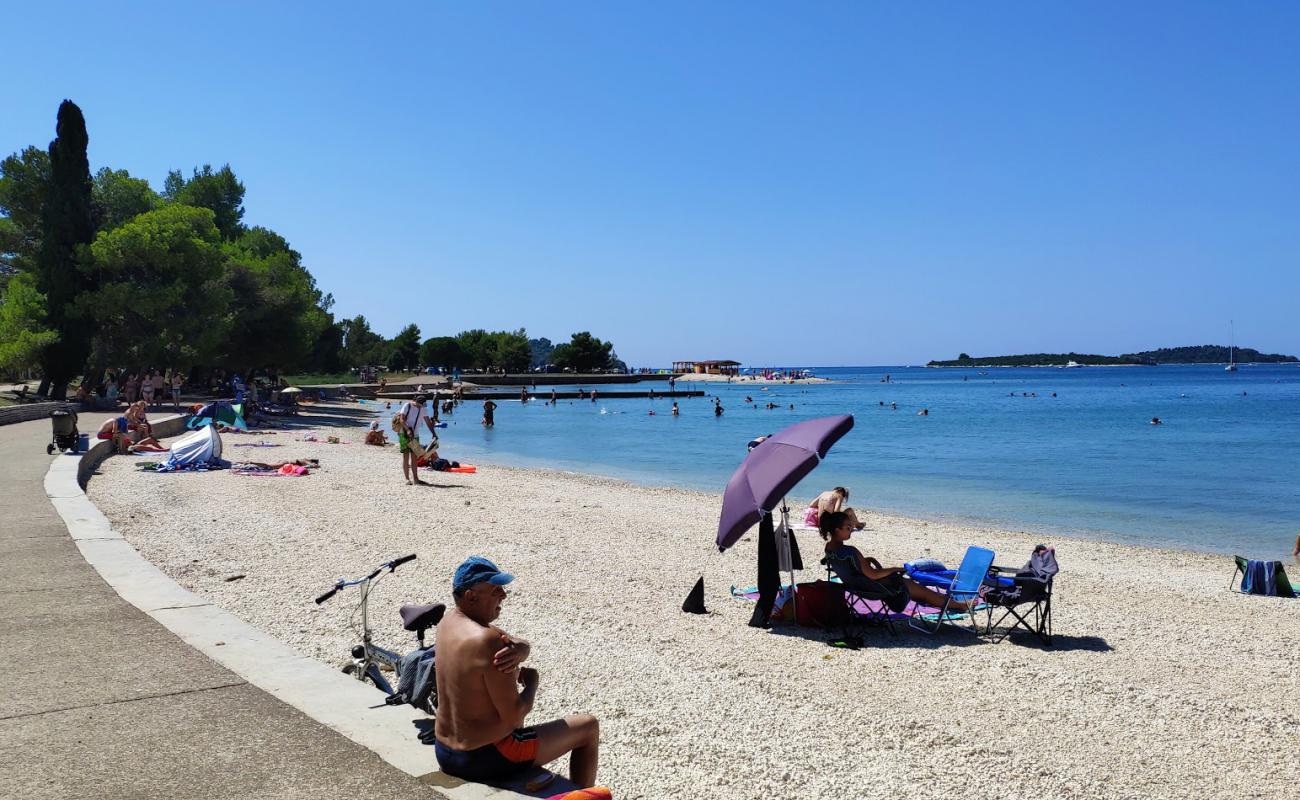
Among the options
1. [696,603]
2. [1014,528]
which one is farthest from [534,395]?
[696,603]

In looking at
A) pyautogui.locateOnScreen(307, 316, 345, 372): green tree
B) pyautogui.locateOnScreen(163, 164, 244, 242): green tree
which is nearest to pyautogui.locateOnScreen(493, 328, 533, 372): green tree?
pyautogui.locateOnScreen(307, 316, 345, 372): green tree

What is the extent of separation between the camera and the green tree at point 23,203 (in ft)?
118

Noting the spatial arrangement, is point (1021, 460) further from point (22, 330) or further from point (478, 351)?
point (478, 351)

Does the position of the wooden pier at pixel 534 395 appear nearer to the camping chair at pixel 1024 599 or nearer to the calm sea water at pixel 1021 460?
the calm sea water at pixel 1021 460

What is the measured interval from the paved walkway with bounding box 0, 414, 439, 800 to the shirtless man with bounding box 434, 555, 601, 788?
25cm

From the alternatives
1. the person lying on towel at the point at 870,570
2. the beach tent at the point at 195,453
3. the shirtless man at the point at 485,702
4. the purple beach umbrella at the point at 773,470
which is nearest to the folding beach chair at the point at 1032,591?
the person lying on towel at the point at 870,570

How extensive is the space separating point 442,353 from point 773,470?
132 meters

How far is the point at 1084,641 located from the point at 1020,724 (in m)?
2.60

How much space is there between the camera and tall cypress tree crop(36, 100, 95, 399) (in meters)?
32.9

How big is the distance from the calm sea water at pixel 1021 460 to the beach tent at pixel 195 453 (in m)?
10.9

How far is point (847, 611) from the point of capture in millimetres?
8305

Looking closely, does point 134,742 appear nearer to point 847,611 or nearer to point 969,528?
point 847,611

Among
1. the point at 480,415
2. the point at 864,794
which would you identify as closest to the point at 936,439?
the point at 480,415

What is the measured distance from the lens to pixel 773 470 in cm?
794
